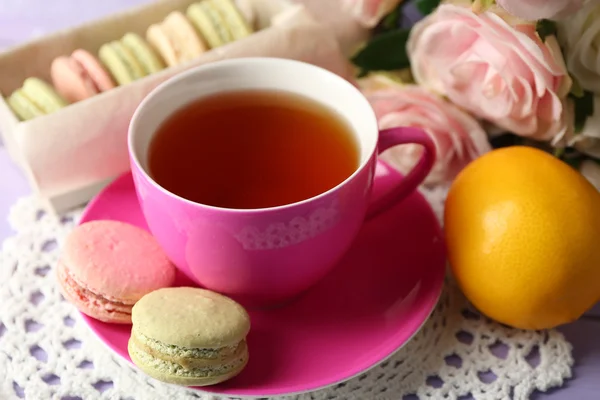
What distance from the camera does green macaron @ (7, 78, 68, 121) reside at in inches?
32.3

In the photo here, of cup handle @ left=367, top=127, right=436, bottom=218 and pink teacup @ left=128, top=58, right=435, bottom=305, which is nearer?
pink teacup @ left=128, top=58, right=435, bottom=305

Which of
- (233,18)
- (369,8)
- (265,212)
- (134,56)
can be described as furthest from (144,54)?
(265,212)

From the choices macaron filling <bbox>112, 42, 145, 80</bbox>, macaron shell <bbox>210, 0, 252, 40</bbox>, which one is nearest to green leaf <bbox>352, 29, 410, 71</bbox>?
macaron shell <bbox>210, 0, 252, 40</bbox>

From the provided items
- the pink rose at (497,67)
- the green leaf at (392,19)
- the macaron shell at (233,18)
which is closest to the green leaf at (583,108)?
the pink rose at (497,67)

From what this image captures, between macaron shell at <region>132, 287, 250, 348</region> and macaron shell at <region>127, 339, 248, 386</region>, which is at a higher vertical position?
macaron shell at <region>132, 287, 250, 348</region>

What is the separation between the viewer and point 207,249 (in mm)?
639

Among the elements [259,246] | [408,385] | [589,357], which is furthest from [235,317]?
[589,357]

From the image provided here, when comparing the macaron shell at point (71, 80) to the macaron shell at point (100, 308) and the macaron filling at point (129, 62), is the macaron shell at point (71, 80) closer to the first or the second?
the macaron filling at point (129, 62)

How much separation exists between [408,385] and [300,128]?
30cm

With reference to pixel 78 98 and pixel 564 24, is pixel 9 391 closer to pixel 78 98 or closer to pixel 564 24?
pixel 78 98

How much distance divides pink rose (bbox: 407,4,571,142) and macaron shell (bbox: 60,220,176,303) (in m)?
0.37

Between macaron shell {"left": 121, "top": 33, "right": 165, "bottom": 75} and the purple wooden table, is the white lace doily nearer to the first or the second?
the purple wooden table

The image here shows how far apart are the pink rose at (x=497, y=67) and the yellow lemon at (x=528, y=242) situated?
0.06m

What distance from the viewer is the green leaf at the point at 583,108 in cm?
77
